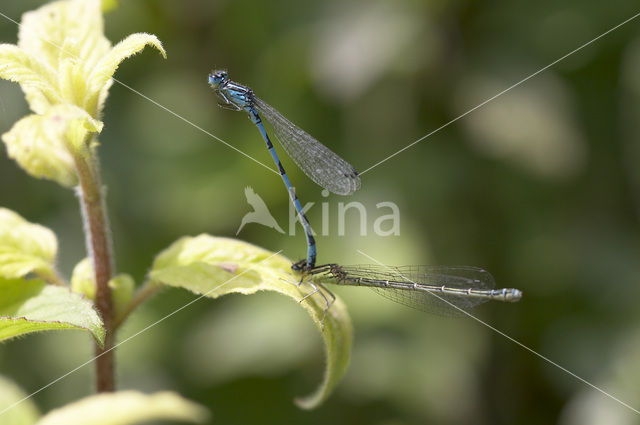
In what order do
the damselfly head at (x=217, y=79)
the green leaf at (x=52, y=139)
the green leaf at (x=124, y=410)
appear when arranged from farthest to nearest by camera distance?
the damselfly head at (x=217, y=79) → the green leaf at (x=52, y=139) → the green leaf at (x=124, y=410)

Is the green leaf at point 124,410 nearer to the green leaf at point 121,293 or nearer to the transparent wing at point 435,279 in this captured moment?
the green leaf at point 121,293

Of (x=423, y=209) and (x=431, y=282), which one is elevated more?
(x=423, y=209)

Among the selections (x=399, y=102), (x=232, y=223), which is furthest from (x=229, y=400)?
(x=399, y=102)

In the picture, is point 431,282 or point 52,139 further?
point 431,282

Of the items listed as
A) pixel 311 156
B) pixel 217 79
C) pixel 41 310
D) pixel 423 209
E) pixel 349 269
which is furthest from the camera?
pixel 423 209

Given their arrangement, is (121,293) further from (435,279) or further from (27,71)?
(435,279)

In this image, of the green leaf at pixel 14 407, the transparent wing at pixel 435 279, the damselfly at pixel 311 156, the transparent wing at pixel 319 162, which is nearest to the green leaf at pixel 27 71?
the green leaf at pixel 14 407

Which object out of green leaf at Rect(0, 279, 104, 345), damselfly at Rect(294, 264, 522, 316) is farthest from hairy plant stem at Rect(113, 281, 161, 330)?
damselfly at Rect(294, 264, 522, 316)

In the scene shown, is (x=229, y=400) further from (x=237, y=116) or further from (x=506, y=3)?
(x=506, y=3)

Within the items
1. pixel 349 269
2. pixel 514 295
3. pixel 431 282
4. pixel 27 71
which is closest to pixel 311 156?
pixel 349 269
